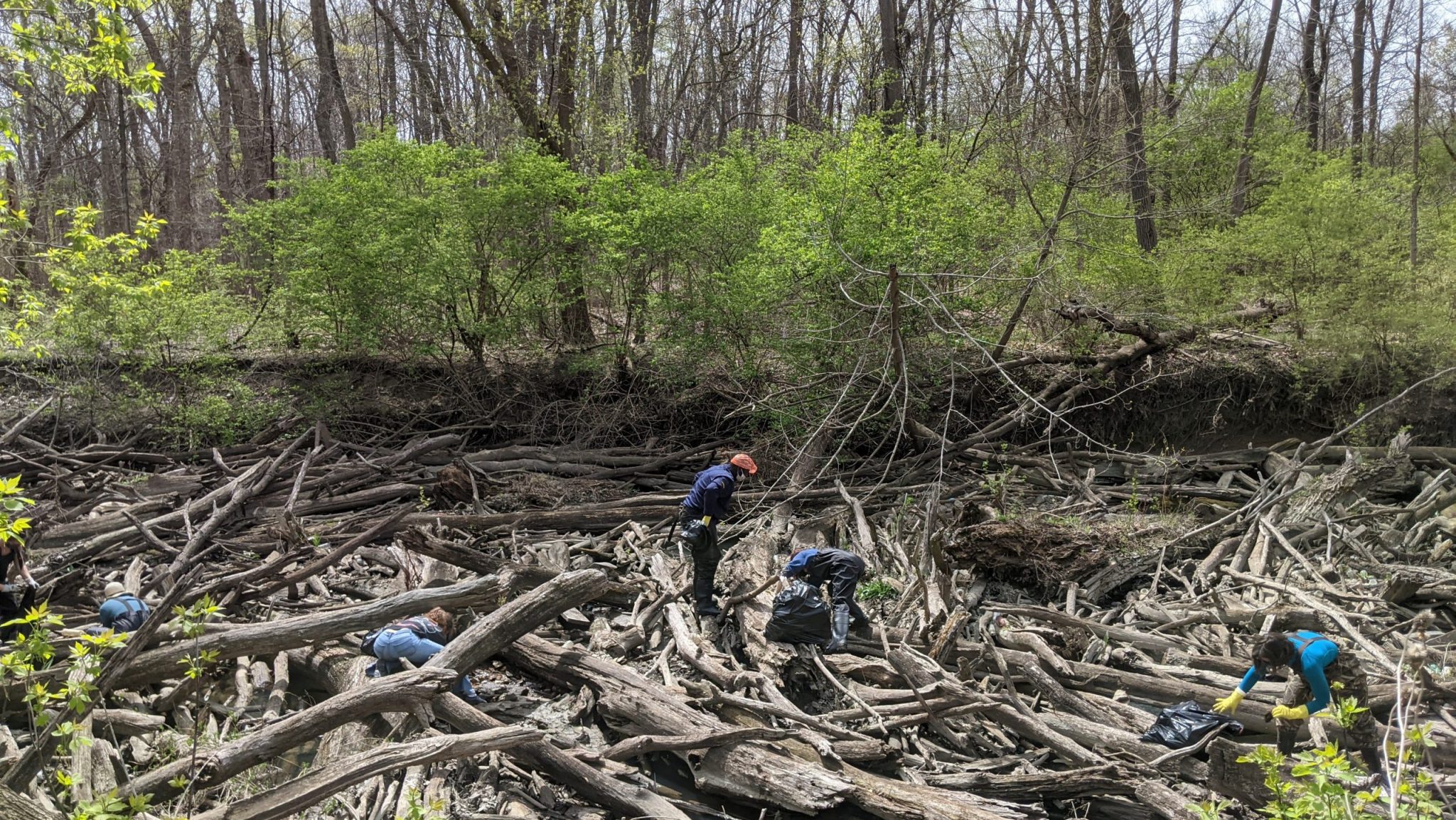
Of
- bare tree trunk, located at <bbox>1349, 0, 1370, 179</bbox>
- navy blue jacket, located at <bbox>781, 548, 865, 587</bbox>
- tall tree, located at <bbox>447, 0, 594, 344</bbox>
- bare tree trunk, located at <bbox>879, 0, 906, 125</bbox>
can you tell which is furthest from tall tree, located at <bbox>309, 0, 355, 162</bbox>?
bare tree trunk, located at <bbox>1349, 0, 1370, 179</bbox>

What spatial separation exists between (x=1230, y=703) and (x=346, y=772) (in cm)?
488

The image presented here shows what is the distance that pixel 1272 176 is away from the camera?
1495cm

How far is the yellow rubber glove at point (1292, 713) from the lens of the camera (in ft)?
15.5

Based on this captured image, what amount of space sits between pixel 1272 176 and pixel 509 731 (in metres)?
15.7

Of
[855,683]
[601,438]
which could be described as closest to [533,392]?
[601,438]

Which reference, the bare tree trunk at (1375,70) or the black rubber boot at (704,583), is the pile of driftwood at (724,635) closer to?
the black rubber boot at (704,583)

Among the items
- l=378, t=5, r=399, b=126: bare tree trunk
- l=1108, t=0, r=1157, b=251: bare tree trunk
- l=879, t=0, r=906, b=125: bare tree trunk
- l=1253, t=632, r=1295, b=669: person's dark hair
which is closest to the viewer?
l=1253, t=632, r=1295, b=669: person's dark hair

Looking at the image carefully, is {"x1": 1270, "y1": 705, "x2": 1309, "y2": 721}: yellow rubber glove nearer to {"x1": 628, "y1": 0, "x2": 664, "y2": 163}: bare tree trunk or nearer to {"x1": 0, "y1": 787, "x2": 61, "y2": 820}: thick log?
{"x1": 0, "y1": 787, "x2": 61, "y2": 820}: thick log

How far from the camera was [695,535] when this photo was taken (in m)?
7.34

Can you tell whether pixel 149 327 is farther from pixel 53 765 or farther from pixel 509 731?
pixel 509 731

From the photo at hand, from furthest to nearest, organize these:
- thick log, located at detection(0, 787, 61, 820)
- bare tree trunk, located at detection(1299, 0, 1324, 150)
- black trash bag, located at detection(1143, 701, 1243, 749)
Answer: bare tree trunk, located at detection(1299, 0, 1324, 150)
black trash bag, located at detection(1143, 701, 1243, 749)
thick log, located at detection(0, 787, 61, 820)

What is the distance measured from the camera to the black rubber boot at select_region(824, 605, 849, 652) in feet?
21.3

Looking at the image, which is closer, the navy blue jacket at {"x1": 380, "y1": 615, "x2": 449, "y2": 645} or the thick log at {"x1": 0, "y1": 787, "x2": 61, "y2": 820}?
the thick log at {"x1": 0, "y1": 787, "x2": 61, "y2": 820}

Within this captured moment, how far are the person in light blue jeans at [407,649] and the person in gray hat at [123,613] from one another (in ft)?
5.59
